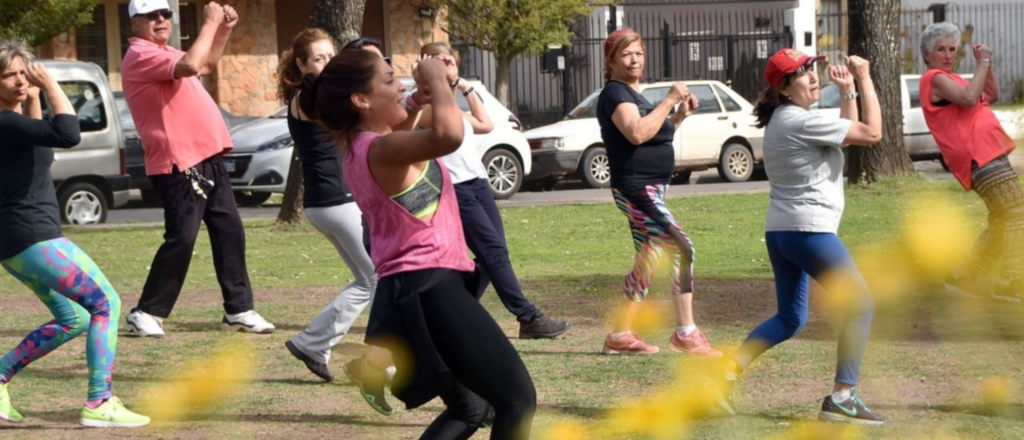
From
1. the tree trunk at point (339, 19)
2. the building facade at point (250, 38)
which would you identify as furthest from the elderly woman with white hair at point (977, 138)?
the building facade at point (250, 38)

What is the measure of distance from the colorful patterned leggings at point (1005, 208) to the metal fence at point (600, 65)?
21.2m

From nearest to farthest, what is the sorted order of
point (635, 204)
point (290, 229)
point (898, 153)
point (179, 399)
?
point (179, 399)
point (635, 204)
point (290, 229)
point (898, 153)

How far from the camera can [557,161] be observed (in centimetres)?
2069

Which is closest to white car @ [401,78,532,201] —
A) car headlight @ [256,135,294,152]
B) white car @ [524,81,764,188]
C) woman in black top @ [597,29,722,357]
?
white car @ [524,81,764,188]

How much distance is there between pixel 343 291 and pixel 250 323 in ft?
5.77

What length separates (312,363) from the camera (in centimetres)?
675

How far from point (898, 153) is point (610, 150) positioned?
35.8 ft

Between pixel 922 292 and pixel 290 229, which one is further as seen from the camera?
pixel 290 229

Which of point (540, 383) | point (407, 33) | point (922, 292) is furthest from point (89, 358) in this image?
point (407, 33)

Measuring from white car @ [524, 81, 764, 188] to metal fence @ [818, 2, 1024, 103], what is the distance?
1217cm

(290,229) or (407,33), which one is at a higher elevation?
(407,33)

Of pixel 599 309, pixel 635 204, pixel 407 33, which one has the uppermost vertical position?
pixel 407 33

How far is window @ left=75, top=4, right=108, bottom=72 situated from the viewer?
29.0 meters

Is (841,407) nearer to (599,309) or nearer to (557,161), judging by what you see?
(599,309)
